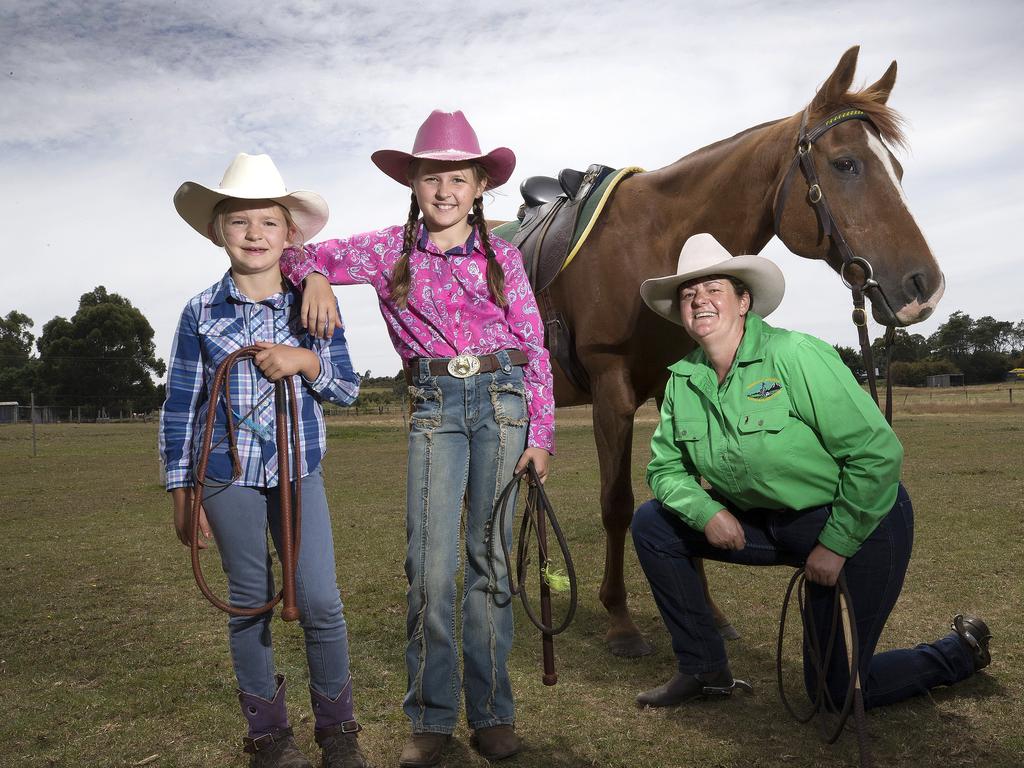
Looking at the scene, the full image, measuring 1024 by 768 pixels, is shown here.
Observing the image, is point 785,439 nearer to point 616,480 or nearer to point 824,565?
point 824,565

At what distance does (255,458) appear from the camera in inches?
102

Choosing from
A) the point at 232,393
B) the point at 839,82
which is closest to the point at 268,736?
the point at 232,393

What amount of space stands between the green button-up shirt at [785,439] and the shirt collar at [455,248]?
92 centimetres

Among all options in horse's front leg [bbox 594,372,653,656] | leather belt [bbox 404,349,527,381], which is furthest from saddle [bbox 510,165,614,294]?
leather belt [bbox 404,349,527,381]

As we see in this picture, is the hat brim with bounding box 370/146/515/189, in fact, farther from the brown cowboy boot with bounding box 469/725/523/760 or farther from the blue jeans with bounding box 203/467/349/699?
the brown cowboy boot with bounding box 469/725/523/760

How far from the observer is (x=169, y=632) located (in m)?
4.51

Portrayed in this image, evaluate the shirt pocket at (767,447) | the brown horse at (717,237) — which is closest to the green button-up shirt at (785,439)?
the shirt pocket at (767,447)

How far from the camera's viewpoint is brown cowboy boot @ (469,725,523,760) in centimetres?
272

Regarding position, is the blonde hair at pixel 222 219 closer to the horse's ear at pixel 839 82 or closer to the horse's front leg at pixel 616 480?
the horse's front leg at pixel 616 480

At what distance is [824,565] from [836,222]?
4.88ft

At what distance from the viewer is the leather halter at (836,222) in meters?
3.24

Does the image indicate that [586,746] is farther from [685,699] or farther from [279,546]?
[279,546]

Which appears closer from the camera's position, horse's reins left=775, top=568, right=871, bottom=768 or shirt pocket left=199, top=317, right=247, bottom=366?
horse's reins left=775, top=568, right=871, bottom=768

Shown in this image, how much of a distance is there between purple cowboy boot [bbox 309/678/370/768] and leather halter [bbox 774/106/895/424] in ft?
7.56
